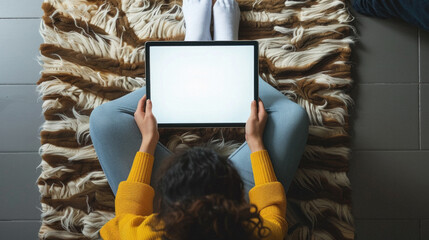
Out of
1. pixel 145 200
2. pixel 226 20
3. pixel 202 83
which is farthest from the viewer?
pixel 226 20

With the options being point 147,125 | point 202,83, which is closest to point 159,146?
point 147,125

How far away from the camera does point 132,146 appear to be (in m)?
0.72

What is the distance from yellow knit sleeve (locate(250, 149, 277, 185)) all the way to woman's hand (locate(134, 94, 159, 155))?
0.68 feet

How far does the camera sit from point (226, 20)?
0.86m

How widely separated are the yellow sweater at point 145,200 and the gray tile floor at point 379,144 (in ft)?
1.22

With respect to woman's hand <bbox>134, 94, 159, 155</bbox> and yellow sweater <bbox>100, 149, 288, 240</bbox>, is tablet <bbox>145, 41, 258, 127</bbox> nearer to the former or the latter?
woman's hand <bbox>134, 94, 159, 155</bbox>

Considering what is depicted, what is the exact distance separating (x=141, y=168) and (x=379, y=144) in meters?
0.63

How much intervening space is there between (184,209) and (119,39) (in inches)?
24.1

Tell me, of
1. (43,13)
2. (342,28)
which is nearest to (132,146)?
(43,13)

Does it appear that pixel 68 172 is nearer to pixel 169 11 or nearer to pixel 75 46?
pixel 75 46

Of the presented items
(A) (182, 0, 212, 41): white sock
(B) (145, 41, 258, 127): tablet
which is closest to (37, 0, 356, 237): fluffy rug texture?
(A) (182, 0, 212, 41): white sock

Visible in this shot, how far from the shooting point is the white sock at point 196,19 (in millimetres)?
Result: 860

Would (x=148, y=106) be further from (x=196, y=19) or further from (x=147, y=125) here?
(x=196, y=19)

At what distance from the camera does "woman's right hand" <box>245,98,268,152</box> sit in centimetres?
70
